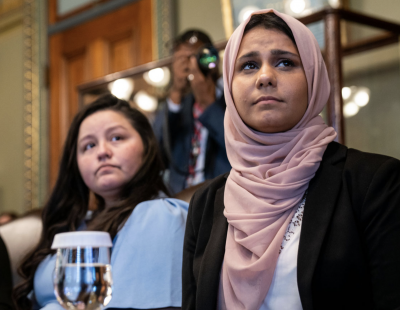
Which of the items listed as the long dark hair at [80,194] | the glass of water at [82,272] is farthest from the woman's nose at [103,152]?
the glass of water at [82,272]

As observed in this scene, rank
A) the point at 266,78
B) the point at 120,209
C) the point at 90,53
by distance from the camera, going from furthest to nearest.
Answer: the point at 90,53 < the point at 120,209 < the point at 266,78

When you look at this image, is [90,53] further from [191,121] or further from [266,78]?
[266,78]

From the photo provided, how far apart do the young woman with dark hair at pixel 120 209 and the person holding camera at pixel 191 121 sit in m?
0.33

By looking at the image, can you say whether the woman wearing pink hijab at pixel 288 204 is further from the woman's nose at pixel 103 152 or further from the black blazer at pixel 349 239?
the woman's nose at pixel 103 152

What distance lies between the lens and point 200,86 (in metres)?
2.17

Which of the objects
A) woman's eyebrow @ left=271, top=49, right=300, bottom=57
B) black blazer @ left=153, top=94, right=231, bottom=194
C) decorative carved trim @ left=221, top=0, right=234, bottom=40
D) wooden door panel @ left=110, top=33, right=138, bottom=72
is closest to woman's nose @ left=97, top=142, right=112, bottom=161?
black blazer @ left=153, top=94, right=231, bottom=194

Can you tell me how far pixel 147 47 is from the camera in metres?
3.32

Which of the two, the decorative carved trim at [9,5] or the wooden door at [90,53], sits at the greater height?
the decorative carved trim at [9,5]

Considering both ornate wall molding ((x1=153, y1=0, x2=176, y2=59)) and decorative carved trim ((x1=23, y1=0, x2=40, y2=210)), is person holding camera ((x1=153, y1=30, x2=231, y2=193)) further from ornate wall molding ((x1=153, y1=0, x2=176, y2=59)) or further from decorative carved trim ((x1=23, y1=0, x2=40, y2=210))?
decorative carved trim ((x1=23, y1=0, x2=40, y2=210))

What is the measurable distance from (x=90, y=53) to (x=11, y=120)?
100 centimetres

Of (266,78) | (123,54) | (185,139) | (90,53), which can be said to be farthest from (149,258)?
(90,53)

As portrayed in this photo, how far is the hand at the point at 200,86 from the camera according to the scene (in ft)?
6.93

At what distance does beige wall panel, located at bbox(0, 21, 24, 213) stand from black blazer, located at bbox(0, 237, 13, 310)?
7.70ft

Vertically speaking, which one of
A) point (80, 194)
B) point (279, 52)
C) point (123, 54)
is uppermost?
point (123, 54)
